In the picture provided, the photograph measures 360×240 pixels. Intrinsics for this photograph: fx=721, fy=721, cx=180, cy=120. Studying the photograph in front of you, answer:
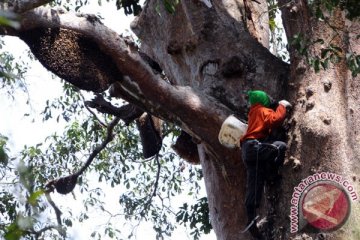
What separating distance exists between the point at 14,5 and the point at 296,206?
1.98 meters

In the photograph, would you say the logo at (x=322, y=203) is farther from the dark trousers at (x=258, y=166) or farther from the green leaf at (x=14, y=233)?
the green leaf at (x=14, y=233)

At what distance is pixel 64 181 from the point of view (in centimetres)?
613

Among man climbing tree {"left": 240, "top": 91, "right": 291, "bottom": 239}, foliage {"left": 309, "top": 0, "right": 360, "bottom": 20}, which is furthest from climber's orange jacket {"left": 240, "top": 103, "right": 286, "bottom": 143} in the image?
foliage {"left": 309, "top": 0, "right": 360, "bottom": 20}

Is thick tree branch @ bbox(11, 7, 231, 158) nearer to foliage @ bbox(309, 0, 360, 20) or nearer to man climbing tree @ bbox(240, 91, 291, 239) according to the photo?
man climbing tree @ bbox(240, 91, 291, 239)

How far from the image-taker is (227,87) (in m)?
4.95

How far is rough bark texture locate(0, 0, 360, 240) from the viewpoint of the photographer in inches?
164

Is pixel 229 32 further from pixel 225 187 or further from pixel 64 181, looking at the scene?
pixel 64 181

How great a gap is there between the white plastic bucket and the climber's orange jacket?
44 mm

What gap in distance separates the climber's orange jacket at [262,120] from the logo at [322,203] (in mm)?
476

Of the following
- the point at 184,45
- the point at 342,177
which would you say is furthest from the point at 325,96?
the point at 184,45

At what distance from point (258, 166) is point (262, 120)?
31 cm

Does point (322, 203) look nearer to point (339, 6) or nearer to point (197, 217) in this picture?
point (339, 6)

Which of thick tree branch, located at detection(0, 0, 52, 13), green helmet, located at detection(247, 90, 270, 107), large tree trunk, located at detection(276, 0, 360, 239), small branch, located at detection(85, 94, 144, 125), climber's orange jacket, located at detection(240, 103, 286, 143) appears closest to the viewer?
large tree trunk, located at detection(276, 0, 360, 239)

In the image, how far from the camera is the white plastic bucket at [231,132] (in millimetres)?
4508
